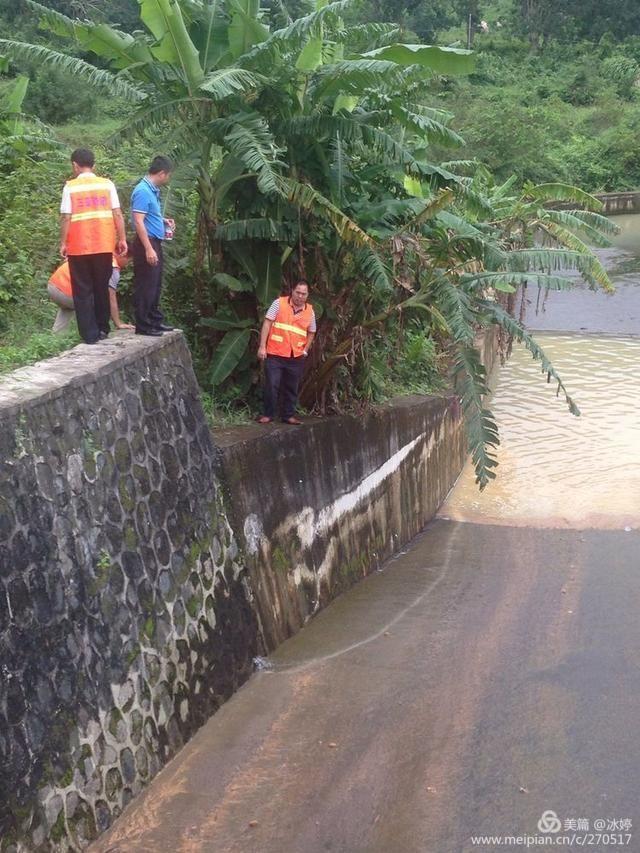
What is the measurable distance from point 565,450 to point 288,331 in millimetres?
7458

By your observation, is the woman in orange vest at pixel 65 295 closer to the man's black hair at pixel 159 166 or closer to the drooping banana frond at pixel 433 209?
the man's black hair at pixel 159 166

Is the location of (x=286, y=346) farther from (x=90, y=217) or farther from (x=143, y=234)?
(x=90, y=217)

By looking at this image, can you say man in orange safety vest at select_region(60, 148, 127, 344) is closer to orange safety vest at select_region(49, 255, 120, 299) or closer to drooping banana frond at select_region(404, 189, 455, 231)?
orange safety vest at select_region(49, 255, 120, 299)

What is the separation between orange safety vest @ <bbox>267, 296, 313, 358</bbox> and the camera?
30.1ft

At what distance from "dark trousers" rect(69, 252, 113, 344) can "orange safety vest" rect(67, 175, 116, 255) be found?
96mm

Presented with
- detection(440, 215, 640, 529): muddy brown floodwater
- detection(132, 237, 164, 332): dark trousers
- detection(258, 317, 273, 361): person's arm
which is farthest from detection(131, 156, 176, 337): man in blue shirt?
detection(440, 215, 640, 529): muddy brown floodwater

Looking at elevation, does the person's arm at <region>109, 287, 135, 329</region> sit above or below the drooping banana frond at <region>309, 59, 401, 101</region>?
below

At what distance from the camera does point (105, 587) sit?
6.27m

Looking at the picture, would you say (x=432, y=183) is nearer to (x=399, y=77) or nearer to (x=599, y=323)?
(x=399, y=77)

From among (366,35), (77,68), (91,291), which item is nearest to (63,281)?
(91,291)

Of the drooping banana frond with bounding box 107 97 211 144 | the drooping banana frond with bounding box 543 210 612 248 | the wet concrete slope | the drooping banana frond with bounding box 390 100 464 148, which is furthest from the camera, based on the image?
the drooping banana frond with bounding box 543 210 612 248

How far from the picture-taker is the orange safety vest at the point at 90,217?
25.5 ft

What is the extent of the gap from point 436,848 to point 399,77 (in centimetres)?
639

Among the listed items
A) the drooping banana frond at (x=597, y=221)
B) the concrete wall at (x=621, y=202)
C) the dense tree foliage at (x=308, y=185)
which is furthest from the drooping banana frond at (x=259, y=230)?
the concrete wall at (x=621, y=202)
